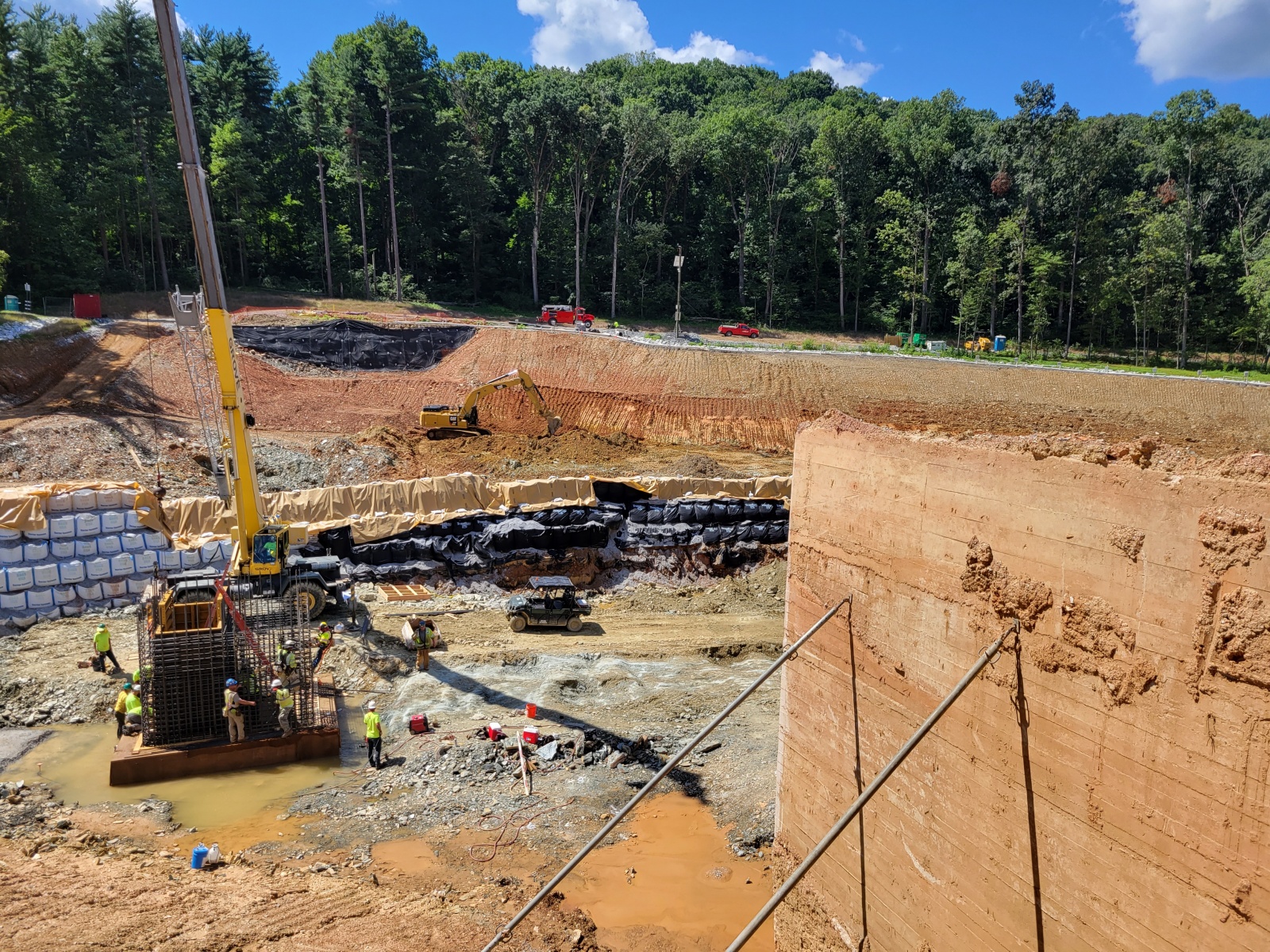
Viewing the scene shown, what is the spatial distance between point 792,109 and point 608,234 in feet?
117

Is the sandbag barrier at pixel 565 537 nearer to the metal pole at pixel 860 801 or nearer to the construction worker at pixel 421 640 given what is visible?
the construction worker at pixel 421 640

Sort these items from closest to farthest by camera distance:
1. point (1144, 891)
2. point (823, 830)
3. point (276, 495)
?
point (1144, 891)
point (823, 830)
point (276, 495)

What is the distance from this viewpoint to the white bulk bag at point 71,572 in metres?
19.0

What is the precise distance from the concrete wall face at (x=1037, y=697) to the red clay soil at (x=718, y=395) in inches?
1059

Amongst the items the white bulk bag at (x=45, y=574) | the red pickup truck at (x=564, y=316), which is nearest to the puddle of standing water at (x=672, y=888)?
the white bulk bag at (x=45, y=574)

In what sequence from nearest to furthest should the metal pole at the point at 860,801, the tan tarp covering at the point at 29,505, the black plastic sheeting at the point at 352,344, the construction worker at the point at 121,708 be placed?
1. the metal pole at the point at 860,801
2. the construction worker at the point at 121,708
3. the tan tarp covering at the point at 29,505
4. the black plastic sheeting at the point at 352,344

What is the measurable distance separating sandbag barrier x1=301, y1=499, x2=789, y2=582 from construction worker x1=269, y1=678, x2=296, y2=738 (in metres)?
8.06

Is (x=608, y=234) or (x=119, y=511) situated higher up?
(x=608, y=234)

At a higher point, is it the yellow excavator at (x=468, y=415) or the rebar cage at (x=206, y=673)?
the yellow excavator at (x=468, y=415)

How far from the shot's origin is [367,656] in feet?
58.2

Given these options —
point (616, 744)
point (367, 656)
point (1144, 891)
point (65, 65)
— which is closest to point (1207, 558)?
point (1144, 891)

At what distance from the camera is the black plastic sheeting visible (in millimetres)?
38750

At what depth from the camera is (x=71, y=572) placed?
62.7 ft

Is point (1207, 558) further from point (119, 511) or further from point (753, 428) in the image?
point (753, 428)
